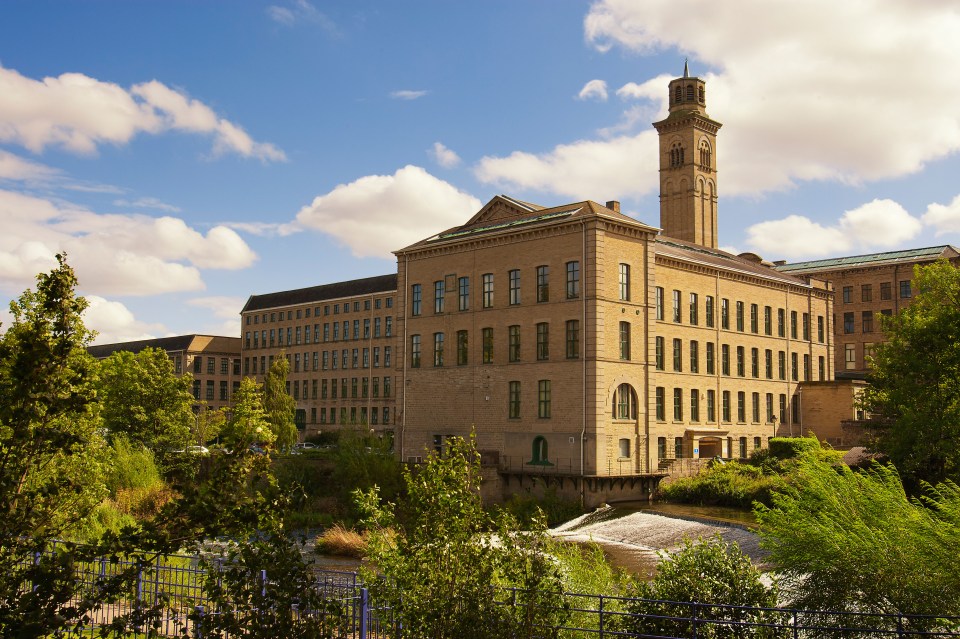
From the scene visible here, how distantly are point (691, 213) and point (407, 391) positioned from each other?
43086 mm

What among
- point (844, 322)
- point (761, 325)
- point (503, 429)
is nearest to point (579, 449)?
point (503, 429)

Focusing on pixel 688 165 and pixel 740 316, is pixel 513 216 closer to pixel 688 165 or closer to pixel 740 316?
pixel 740 316

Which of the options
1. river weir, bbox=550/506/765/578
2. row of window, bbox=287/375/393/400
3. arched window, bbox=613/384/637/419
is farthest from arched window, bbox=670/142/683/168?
river weir, bbox=550/506/765/578

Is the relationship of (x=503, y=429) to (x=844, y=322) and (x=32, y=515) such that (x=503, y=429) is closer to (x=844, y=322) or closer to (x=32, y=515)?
(x=32, y=515)

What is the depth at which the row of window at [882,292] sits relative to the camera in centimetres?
7444

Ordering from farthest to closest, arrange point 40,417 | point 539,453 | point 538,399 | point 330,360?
1. point 330,360
2. point 538,399
3. point 539,453
4. point 40,417

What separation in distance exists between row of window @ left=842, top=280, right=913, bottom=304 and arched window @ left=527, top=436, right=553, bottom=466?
148 feet

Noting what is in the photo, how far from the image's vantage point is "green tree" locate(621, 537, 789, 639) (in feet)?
43.3

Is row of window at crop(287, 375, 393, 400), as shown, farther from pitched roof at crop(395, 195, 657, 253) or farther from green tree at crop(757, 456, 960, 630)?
green tree at crop(757, 456, 960, 630)

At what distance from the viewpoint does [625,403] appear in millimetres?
43281

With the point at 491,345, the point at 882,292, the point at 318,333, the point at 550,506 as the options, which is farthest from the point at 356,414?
the point at 882,292

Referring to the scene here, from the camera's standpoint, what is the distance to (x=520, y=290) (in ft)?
149

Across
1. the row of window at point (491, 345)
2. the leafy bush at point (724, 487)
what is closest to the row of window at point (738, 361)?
the row of window at point (491, 345)

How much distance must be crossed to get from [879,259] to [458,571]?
76644 millimetres
